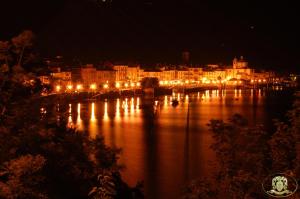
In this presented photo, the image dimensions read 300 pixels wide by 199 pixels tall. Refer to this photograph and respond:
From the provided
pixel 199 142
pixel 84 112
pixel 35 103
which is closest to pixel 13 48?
pixel 35 103

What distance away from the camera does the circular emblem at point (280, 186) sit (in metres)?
0.99

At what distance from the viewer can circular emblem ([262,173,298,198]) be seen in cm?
99

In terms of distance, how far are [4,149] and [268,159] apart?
0.84 metres

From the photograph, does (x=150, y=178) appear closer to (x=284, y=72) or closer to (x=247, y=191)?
(x=247, y=191)

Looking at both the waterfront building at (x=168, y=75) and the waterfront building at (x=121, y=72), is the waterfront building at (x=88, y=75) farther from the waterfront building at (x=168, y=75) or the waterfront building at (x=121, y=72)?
the waterfront building at (x=168, y=75)

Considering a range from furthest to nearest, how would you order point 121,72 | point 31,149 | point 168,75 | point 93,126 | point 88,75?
point 168,75 < point 121,72 < point 88,75 < point 93,126 < point 31,149

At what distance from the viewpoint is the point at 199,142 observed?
7.24 m

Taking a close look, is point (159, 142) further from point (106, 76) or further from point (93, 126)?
point (106, 76)

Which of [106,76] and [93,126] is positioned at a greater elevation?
[106,76]

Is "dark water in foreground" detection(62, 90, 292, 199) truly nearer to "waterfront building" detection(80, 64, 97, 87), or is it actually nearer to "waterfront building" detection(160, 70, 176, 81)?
"waterfront building" detection(80, 64, 97, 87)

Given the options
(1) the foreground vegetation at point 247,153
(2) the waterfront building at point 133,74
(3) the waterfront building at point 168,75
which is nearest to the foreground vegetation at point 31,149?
(1) the foreground vegetation at point 247,153

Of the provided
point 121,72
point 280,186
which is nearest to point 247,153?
point 280,186

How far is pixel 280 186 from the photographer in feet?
3.26

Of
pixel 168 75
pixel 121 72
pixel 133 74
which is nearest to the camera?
pixel 121 72
